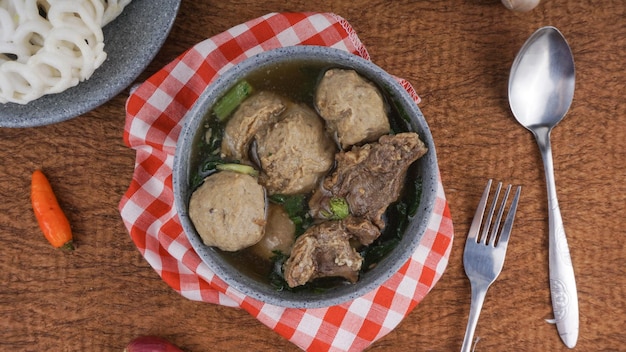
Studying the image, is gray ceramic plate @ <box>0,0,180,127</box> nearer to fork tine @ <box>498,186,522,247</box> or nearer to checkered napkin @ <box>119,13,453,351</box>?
checkered napkin @ <box>119,13,453,351</box>

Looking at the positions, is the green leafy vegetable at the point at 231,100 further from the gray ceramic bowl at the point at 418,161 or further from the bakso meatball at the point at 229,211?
the bakso meatball at the point at 229,211

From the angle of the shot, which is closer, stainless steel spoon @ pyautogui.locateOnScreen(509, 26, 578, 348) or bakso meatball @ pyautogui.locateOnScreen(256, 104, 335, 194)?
bakso meatball @ pyautogui.locateOnScreen(256, 104, 335, 194)

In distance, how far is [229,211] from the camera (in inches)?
73.9

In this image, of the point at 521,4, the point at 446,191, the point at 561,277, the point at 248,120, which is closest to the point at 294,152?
the point at 248,120

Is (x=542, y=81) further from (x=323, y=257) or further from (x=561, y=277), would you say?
(x=323, y=257)

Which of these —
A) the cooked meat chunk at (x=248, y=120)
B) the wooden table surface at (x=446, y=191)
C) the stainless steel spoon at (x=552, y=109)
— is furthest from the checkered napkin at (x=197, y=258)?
the stainless steel spoon at (x=552, y=109)

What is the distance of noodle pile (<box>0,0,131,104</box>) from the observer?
209 cm

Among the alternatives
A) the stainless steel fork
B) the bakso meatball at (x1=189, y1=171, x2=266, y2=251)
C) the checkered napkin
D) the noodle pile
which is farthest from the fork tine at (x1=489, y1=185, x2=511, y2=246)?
the noodle pile

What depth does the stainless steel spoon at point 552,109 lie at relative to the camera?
232 centimetres

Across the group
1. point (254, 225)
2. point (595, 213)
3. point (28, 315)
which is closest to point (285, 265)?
point (254, 225)

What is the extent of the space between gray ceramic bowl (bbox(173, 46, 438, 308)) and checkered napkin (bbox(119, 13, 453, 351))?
11.1 inches

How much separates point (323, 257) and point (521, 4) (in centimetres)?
120

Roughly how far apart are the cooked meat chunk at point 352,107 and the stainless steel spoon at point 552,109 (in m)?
0.68

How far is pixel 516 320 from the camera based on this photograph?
236cm
